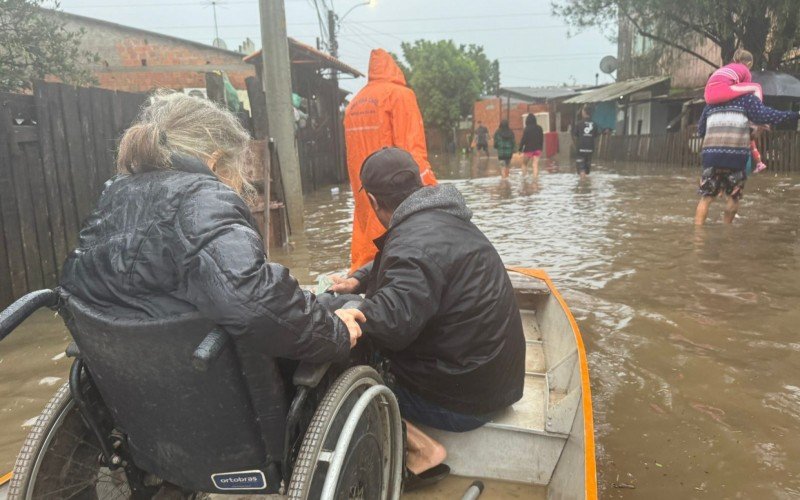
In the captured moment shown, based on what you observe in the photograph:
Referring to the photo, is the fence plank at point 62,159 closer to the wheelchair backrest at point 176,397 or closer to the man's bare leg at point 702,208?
the wheelchair backrest at point 176,397

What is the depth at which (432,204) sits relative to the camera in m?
2.29

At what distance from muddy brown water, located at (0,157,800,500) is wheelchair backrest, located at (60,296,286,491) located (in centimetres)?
104

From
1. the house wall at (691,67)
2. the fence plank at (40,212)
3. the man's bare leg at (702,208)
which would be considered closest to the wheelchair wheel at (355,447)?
the fence plank at (40,212)

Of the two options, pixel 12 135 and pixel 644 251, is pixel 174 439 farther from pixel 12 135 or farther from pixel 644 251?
pixel 644 251

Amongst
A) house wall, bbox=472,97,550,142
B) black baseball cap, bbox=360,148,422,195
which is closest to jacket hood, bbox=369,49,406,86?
black baseball cap, bbox=360,148,422,195

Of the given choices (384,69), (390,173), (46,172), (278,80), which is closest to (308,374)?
(390,173)

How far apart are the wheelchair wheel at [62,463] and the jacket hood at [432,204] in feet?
4.30

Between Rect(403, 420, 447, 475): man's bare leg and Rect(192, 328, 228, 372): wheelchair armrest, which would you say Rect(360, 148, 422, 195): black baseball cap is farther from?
Rect(192, 328, 228, 372): wheelchair armrest

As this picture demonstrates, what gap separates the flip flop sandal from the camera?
2.28 metres

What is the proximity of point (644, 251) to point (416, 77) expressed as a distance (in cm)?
4083

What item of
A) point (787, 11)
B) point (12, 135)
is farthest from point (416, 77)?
point (12, 135)

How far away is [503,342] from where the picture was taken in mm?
2270

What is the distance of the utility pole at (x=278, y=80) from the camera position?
761cm

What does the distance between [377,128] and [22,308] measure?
10.6ft
